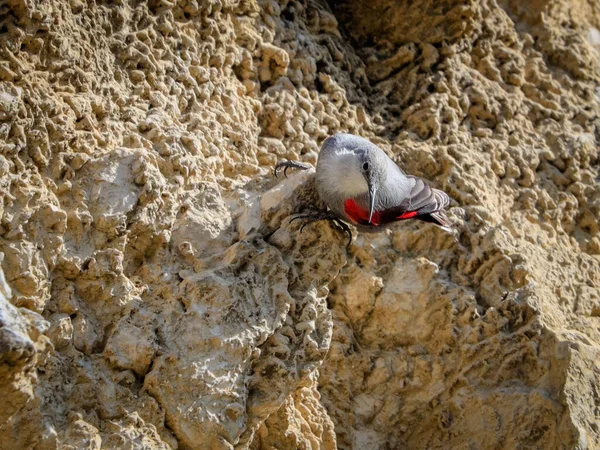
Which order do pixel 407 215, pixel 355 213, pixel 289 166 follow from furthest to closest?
pixel 289 166, pixel 407 215, pixel 355 213

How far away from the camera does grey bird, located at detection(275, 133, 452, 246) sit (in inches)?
116

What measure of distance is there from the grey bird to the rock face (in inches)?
3.3

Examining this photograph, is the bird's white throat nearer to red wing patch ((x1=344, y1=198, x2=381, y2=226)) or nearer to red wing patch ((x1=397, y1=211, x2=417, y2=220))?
red wing patch ((x1=344, y1=198, x2=381, y2=226))

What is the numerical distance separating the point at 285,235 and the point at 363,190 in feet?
1.25

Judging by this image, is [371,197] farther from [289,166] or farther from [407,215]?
[289,166]

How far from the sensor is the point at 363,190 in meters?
3.00

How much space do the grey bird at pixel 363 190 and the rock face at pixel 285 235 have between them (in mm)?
83

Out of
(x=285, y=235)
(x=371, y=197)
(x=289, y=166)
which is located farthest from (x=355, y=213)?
(x=289, y=166)

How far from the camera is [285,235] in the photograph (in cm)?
285

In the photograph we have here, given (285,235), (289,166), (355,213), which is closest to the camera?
(285,235)

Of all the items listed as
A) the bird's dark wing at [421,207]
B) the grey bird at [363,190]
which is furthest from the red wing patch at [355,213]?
the bird's dark wing at [421,207]

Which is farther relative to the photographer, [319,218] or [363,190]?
[363,190]

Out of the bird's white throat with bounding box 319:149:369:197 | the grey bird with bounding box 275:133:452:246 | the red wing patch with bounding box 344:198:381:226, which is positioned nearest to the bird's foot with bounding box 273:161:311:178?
the grey bird with bounding box 275:133:452:246

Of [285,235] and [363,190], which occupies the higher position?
[363,190]
